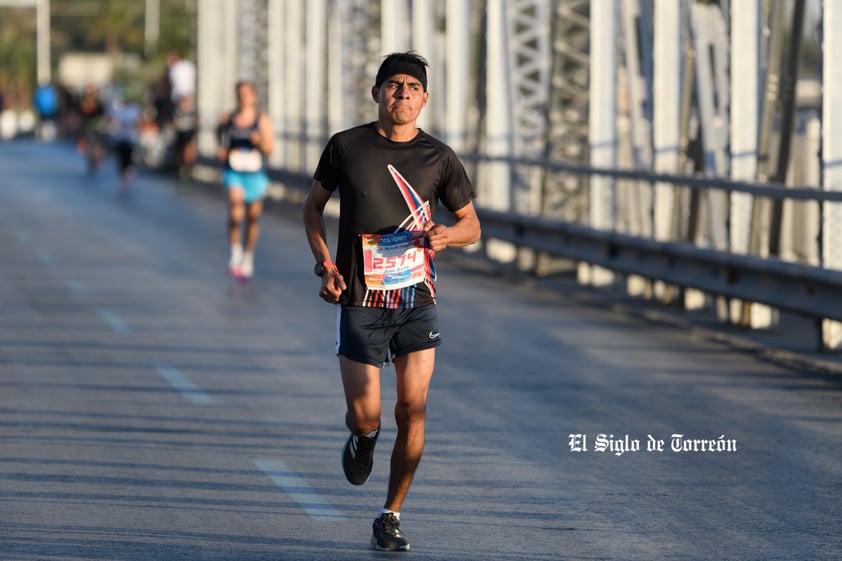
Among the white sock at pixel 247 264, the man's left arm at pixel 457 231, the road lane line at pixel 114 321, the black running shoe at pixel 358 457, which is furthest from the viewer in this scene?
the white sock at pixel 247 264

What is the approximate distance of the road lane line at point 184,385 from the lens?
12375 millimetres

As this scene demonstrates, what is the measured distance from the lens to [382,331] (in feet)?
26.5

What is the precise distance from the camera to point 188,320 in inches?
667

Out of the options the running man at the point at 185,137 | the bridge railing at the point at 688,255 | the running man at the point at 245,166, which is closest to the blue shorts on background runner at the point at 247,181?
the running man at the point at 245,166

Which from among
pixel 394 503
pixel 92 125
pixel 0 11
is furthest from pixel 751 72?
pixel 0 11

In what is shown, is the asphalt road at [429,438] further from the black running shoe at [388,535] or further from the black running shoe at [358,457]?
the black running shoe at [358,457]

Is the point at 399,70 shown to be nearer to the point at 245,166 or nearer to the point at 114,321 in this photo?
the point at 114,321

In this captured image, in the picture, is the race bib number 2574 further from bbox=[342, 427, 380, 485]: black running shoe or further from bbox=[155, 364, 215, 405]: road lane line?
bbox=[155, 364, 215, 405]: road lane line

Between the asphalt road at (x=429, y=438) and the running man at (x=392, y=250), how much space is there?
0.49 metres

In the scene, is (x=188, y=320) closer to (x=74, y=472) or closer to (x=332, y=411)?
(x=332, y=411)

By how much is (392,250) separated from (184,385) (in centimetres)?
528

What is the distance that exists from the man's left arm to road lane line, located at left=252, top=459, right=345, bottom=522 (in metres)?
1.42

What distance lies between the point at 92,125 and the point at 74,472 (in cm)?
3713

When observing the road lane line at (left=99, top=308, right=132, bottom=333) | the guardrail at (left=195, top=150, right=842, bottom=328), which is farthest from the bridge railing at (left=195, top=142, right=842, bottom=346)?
the road lane line at (left=99, top=308, right=132, bottom=333)
